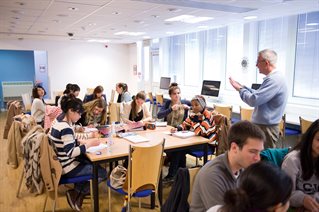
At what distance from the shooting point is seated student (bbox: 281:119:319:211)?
1.71 meters

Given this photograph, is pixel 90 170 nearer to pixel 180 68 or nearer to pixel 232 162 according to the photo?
pixel 232 162

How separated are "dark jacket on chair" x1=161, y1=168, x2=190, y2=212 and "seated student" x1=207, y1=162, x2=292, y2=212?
578mm

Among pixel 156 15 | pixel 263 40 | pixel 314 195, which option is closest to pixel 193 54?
pixel 263 40

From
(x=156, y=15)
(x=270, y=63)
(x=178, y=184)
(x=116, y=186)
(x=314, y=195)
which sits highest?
(x=156, y=15)

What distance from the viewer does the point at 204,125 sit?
3309mm

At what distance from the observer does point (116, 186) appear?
2.52m

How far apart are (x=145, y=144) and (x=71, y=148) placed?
0.76 metres

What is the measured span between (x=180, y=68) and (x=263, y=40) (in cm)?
316

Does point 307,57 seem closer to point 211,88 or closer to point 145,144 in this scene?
point 211,88

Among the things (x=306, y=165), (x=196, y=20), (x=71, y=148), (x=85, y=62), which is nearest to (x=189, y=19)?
(x=196, y=20)

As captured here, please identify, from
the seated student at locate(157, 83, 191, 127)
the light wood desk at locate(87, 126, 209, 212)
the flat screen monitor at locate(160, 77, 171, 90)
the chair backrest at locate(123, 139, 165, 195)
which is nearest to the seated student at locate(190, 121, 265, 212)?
the chair backrest at locate(123, 139, 165, 195)

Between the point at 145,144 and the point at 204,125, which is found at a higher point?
the point at 204,125

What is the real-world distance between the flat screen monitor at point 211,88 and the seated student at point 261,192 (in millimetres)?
5547

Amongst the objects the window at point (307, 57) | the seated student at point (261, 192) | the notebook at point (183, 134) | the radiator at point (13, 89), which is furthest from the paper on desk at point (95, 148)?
the radiator at point (13, 89)
